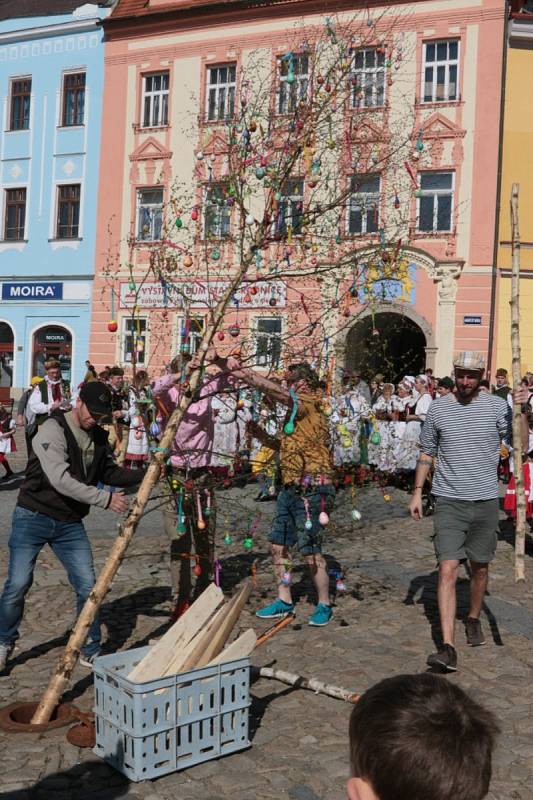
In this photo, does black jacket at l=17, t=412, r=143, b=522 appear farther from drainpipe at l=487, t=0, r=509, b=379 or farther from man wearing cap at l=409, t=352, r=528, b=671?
drainpipe at l=487, t=0, r=509, b=379

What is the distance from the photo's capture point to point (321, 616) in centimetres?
641

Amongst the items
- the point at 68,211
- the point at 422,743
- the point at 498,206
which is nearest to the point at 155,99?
the point at 68,211

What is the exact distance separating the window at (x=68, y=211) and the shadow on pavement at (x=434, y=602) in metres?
21.4

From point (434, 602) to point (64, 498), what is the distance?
3.41 meters

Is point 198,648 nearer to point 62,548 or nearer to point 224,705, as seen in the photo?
point 224,705

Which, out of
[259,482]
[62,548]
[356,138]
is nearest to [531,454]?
[259,482]

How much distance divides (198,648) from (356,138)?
3.42 metres

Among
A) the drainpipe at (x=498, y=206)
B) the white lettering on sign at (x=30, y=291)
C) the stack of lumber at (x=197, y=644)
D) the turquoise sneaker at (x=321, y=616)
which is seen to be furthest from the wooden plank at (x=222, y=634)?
the white lettering on sign at (x=30, y=291)

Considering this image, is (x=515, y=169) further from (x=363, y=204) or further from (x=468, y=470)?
(x=468, y=470)

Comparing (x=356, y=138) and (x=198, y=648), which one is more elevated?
(x=356, y=138)

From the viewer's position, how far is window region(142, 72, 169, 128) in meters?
25.5

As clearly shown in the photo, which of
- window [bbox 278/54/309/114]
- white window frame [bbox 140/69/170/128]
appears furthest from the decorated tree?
white window frame [bbox 140/69/170/128]

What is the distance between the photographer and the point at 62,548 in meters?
5.31

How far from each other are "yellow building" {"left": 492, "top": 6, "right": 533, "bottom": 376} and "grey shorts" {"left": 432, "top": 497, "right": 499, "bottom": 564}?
54.6ft
